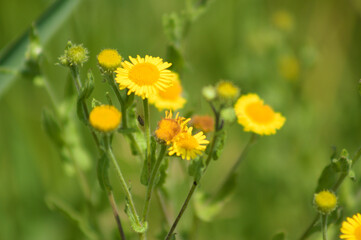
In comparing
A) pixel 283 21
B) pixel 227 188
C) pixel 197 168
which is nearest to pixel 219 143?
pixel 197 168

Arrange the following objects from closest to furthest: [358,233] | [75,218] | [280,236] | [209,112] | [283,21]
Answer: [358,233] → [280,236] → [75,218] → [209,112] → [283,21]

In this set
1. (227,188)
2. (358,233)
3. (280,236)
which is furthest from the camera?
(227,188)

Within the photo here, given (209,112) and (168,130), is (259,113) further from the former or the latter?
(209,112)

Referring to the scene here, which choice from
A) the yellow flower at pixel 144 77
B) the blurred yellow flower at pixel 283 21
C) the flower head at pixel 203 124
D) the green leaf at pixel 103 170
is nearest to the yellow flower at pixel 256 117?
the flower head at pixel 203 124

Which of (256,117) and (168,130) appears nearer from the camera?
(168,130)

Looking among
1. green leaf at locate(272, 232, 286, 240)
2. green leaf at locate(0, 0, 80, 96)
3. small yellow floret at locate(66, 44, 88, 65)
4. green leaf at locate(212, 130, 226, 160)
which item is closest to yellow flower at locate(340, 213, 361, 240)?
green leaf at locate(272, 232, 286, 240)

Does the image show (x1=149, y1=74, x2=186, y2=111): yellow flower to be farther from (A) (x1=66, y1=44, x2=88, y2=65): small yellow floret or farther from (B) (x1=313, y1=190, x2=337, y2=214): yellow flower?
(B) (x1=313, y1=190, x2=337, y2=214): yellow flower

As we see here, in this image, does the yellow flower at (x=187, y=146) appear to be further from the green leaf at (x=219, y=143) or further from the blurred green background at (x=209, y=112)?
the blurred green background at (x=209, y=112)

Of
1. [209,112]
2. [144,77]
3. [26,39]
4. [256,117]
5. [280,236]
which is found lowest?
[280,236]
